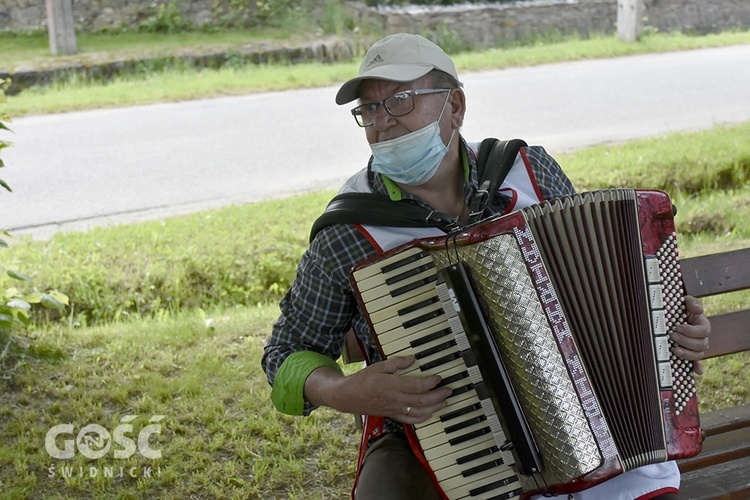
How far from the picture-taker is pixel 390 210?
2.37 m

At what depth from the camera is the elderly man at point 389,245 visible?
2240mm

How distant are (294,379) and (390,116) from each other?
690mm

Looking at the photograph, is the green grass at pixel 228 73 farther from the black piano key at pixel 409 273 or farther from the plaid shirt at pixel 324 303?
the black piano key at pixel 409 273

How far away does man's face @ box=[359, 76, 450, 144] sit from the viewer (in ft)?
7.89

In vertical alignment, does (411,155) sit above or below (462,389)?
above

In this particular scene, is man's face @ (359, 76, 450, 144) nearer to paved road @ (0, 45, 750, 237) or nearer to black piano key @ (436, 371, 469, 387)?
black piano key @ (436, 371, 469, 387)

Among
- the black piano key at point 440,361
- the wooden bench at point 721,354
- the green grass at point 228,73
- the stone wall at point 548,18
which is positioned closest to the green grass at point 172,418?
the wooden bench at point 721,354

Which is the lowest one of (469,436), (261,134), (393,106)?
(261,134)

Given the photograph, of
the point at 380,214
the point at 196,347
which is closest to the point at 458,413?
the point at 380,214

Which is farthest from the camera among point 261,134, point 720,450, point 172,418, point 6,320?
point 261,134

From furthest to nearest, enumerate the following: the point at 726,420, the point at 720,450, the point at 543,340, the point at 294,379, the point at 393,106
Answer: the point at 726,420
the point at 720,450
the point at 393,106
the point at 294,379
the point at 543,340

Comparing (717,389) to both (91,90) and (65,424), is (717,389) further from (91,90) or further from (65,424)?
(91,90)

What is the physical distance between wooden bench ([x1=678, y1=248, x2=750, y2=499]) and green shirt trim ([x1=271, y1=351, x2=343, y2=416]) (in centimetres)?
106

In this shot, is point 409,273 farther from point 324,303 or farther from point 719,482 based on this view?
point 719,482
